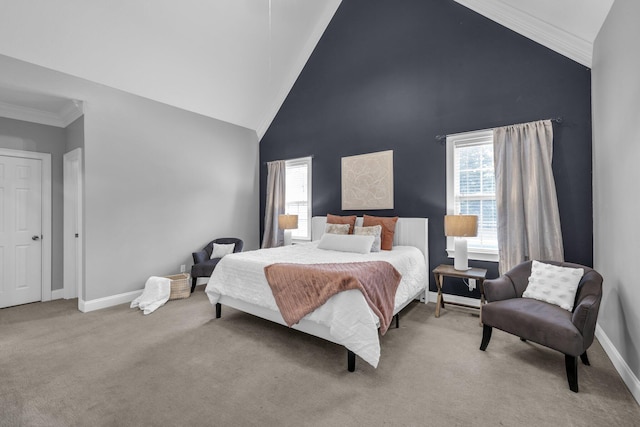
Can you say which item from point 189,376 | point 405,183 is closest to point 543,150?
point 405,183

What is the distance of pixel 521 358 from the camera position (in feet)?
7.69

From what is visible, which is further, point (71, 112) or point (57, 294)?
point (57, 294)

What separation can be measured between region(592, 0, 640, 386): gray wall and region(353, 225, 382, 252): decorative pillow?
6.91 ft

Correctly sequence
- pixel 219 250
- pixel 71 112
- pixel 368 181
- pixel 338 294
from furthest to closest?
1. pixel 219 250
2. pixel 368 181
3. pixel 71 112
4. pixel 338 294

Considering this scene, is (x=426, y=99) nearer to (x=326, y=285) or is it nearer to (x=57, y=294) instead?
(x=326, y=285)

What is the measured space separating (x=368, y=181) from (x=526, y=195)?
1989 millimetres

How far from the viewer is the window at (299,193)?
5121 mm

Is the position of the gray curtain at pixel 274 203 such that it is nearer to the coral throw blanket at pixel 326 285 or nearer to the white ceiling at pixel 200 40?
the white ceiling at pixel 200 40

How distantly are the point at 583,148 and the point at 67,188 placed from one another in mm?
6505

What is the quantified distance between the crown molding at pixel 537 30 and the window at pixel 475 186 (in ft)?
3.32

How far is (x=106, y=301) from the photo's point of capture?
3.71 meters

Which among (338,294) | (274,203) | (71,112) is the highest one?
(71,112)

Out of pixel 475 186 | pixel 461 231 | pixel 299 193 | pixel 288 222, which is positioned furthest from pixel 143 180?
pixel 475 186

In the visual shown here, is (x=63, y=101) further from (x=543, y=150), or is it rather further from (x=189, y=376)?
(x=543, y=150)
